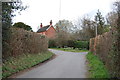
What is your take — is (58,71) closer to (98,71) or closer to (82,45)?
(98,71)

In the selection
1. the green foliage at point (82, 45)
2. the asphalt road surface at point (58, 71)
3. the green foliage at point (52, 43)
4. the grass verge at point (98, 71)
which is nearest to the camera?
the grass verge at point (98, 71)

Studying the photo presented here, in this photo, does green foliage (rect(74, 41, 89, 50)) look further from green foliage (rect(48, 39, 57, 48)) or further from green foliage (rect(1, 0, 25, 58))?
green foliage (rect(1, 0, 25, 58))

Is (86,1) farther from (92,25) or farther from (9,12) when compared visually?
(92,25)

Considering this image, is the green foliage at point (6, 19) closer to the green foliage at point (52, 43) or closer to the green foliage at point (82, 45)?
the green foliage at point (82, 45)

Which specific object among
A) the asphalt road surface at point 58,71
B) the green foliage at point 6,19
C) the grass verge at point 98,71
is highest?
the green foliage at point 6,19

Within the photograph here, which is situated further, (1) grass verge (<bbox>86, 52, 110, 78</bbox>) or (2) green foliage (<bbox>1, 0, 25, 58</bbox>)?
(2) green foliage (<bbox>1, 0, 25, 58</bbox>)

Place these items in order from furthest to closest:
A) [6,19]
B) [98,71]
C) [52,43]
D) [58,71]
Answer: [52,43], [58,71], [6,19], [98,71]

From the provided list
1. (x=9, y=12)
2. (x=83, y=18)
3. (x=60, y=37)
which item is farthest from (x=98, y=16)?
(x=9, y=12)

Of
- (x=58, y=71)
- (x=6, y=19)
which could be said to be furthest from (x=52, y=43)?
(x=6, y=19)

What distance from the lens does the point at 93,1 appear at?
31.8 ft

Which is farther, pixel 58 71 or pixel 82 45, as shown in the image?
pixel 82 45

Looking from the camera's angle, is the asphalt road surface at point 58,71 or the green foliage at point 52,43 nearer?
the asphalt road surface at point 58,71

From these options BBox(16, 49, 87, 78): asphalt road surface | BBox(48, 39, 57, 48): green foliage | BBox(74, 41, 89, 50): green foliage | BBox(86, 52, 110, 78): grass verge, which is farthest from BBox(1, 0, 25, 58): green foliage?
BBox(48, 39, 57, 48): green foliage

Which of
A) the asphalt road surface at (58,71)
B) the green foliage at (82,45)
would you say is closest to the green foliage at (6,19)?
the asphalt road surface at (58,71)
